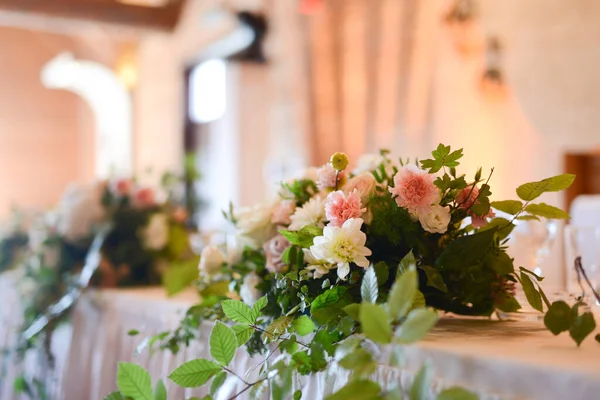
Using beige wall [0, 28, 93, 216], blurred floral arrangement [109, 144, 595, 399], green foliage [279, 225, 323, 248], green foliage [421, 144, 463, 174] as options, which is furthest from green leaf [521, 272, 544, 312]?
beige wall [0, 28, 93, 216]

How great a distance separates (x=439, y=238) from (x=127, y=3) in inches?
213

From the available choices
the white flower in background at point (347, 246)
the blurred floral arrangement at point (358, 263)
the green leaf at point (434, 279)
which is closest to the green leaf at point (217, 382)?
the blurred floral arrangement at point (358, 263)

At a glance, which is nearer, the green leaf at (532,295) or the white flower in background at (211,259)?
the green leaf at (532,295)

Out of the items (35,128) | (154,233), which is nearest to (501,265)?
(154,233)

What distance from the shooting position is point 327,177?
1.24 m

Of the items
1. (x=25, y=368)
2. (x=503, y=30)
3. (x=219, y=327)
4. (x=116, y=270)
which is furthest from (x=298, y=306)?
(x=503, y=30)

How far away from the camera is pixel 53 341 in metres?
2.30

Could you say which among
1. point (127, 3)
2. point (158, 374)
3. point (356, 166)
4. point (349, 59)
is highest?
point (127, 3)

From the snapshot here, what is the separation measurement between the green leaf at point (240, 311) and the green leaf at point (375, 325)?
0.26 metres

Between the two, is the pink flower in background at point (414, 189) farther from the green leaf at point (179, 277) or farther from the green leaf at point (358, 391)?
the green leaf at point (179, 277)

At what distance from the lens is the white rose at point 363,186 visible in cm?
117

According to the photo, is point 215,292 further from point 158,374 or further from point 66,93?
point 66,93

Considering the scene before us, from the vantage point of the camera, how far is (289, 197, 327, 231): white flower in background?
46.6 inches

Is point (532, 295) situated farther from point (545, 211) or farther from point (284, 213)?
point (284, 213)
